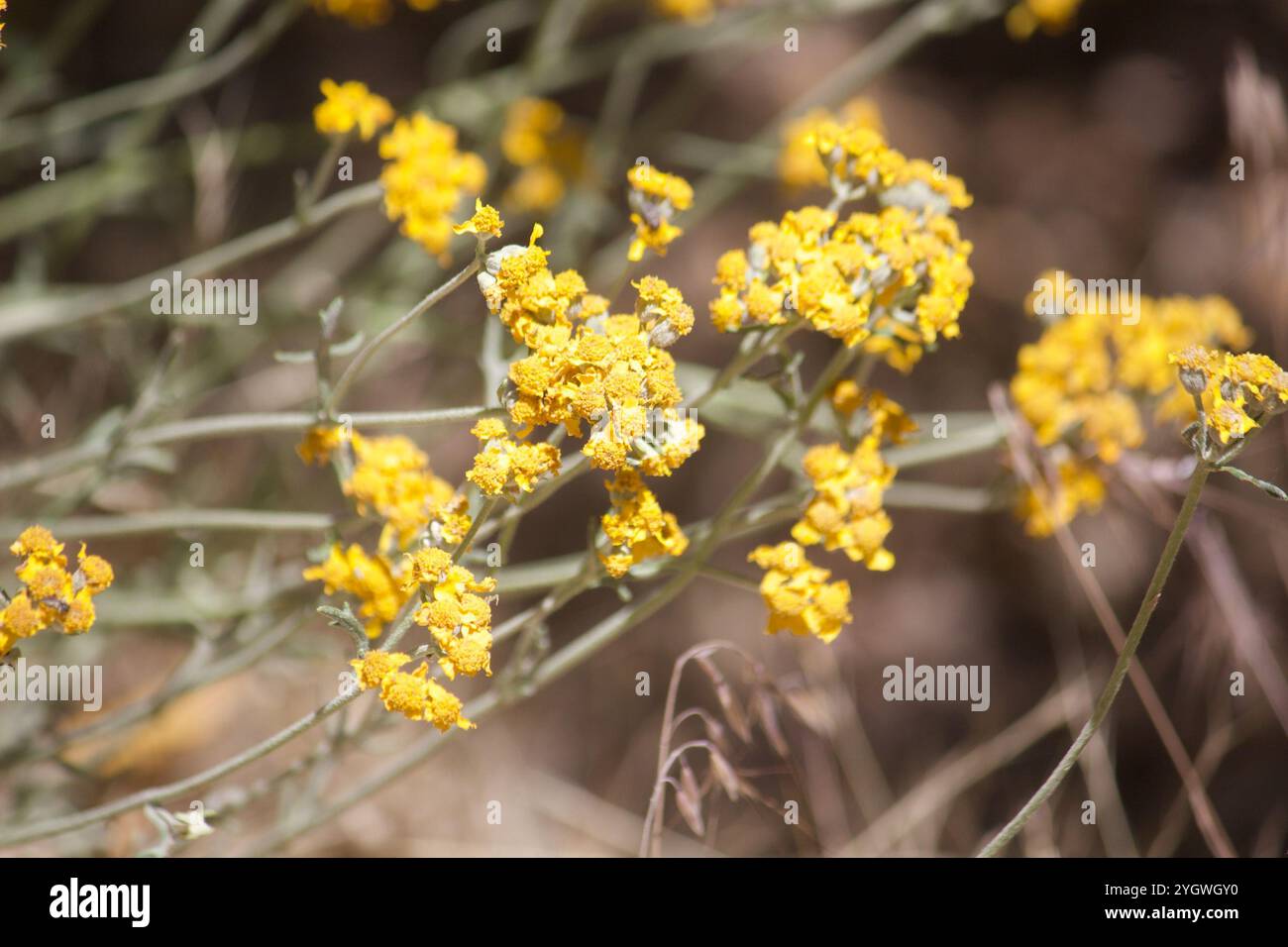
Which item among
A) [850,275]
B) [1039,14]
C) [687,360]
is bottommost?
[850,275]

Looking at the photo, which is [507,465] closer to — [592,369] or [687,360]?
[592,369]

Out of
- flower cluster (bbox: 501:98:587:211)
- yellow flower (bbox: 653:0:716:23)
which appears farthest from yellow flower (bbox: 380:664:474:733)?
yellow flower (bbox: 653:0:716:23)

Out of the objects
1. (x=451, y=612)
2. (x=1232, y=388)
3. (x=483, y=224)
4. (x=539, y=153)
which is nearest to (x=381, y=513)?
(x=451, y=612)

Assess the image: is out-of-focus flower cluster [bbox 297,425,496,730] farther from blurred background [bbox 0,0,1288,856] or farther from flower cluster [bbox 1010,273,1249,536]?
flower cluster [bbox 1010,273,1249,536]

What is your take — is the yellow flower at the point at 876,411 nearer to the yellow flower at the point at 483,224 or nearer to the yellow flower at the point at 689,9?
the yellow flower at the point at 483,224

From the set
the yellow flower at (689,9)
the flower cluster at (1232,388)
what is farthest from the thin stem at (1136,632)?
the yellow flower at (689,9)
